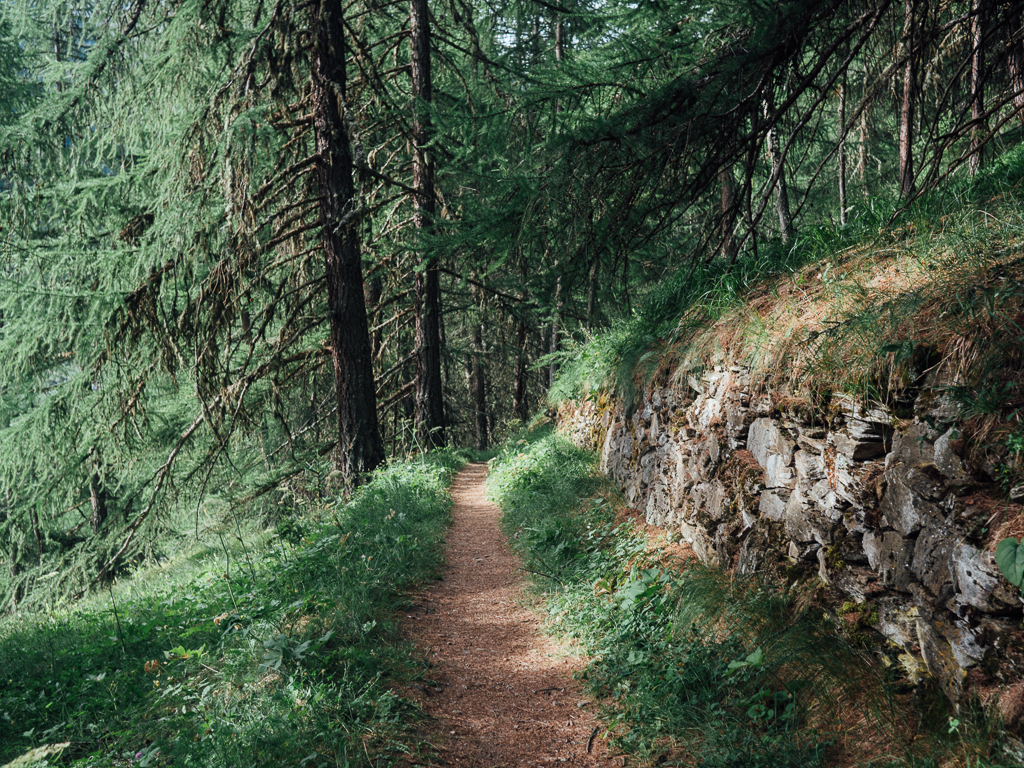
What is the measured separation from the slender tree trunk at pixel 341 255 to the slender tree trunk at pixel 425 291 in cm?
250

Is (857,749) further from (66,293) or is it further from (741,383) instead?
(66,293)

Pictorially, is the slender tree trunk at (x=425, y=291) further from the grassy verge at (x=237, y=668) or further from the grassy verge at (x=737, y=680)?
the grassy verge at (x=737, y=680)

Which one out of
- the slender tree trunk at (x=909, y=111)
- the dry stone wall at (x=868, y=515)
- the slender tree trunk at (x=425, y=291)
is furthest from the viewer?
the slender tree trunk at (x=425, y=291)

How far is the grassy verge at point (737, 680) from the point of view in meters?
2.46

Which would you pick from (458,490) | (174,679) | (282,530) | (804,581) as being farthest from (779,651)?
(458,490)

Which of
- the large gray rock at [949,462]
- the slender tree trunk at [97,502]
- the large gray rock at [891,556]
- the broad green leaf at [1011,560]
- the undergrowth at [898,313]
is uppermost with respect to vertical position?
the undergrowth at [898,313]

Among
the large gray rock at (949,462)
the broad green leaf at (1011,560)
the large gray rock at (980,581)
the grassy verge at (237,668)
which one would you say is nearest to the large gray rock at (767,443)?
the large gray rock at (949,462)

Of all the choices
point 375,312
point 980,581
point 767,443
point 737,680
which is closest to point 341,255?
point 375,312

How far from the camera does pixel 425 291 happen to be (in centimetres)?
1246

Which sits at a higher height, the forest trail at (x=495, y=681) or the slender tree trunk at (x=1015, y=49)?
the slender tree trunk at (x=1015, y=49)

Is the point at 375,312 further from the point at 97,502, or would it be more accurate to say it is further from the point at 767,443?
the point at 767,443

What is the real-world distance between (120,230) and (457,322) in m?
15.4

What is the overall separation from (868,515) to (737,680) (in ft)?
3.68

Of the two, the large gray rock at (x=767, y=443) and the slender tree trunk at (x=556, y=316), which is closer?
the large gray rock at (x=767, y=443)
